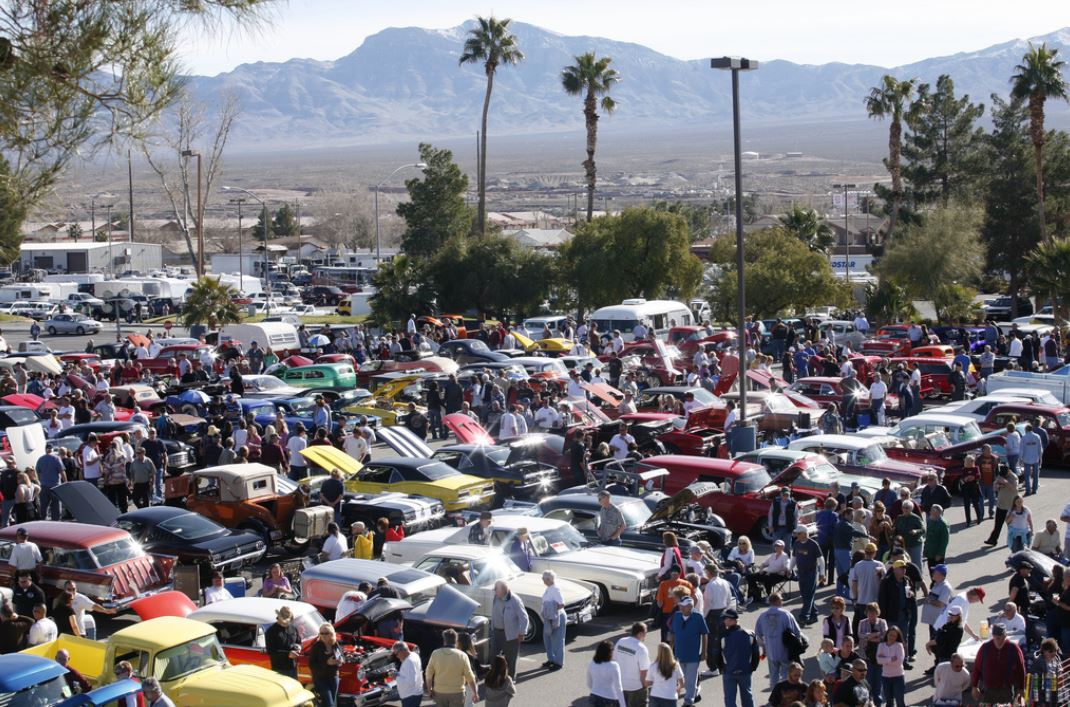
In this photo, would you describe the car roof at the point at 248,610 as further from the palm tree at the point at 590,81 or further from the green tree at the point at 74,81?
the palm tree at the point at 590,81

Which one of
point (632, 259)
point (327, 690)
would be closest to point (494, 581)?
point (327, 690)

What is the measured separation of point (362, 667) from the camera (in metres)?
12.2

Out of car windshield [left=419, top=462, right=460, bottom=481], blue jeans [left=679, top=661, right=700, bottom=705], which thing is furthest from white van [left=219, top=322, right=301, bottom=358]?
blue jeans [left=679, top=661, right=700, bottom=705]

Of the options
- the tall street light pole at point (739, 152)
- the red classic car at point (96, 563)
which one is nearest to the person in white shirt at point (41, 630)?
the red classic car at point (96, 563)

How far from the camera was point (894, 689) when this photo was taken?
11797 mm

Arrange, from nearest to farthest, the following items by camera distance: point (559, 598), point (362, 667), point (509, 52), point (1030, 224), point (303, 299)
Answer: point (362, 667) → point (559, 598) → point (1030, 224) → point (509, 52) → point (303, 299)

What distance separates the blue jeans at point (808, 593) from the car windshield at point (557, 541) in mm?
2972

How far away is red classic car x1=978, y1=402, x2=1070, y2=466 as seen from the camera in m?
23.5

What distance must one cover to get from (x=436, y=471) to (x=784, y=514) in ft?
18.3

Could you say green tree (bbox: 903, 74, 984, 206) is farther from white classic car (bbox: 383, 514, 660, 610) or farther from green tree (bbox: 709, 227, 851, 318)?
white classic car (bbox: 383, 514, 660, 610)

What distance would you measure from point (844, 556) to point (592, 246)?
32219mm

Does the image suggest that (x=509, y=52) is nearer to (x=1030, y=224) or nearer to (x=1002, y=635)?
(x=1030, y=224)

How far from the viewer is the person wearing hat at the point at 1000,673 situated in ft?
36.0

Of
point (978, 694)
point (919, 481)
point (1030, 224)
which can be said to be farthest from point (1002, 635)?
point (1030, 224)
